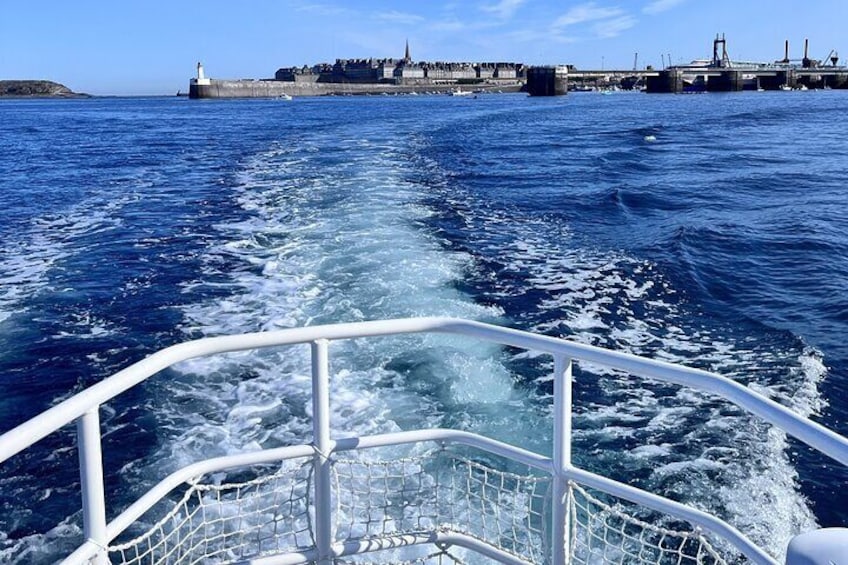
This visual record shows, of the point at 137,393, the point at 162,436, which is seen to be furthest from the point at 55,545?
the point at 137,393

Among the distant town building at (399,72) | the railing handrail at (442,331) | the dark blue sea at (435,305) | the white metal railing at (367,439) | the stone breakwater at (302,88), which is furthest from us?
the distant town building at (399,72)

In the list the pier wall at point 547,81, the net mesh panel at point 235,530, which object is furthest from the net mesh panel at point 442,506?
the pier wall at point 547,81

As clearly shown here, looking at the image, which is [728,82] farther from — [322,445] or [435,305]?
[322,445]

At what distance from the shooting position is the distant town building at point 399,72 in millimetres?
141625

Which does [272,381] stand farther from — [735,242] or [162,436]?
[735,242]

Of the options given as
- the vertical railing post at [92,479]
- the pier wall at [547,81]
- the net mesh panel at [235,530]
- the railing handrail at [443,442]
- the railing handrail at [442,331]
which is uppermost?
the pier wall at [547,81]

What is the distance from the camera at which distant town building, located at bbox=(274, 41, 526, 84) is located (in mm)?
141625

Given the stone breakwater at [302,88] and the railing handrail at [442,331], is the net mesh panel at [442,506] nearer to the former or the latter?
the railing handrail at [442,331]

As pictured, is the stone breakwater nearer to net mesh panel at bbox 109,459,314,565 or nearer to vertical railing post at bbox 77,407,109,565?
net mesh panel at bbox 109,459,314,565

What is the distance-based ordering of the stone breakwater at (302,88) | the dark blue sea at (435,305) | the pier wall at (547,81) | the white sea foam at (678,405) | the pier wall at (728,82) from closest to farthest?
the white sea foam at (678,405)
the dark blue sea at (435,305)
the pier wall at (547,81)
the stone breakwater at (302,88)
the pier wall at (728,82)

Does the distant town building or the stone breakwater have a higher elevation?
the distant town building

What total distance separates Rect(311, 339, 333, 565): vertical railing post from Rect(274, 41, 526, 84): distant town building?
455ft

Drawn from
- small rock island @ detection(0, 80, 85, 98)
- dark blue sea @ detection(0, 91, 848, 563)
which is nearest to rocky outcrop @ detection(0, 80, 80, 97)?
small rock island @ detection(0, 80, 85, 98)

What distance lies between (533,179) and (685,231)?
710cm
